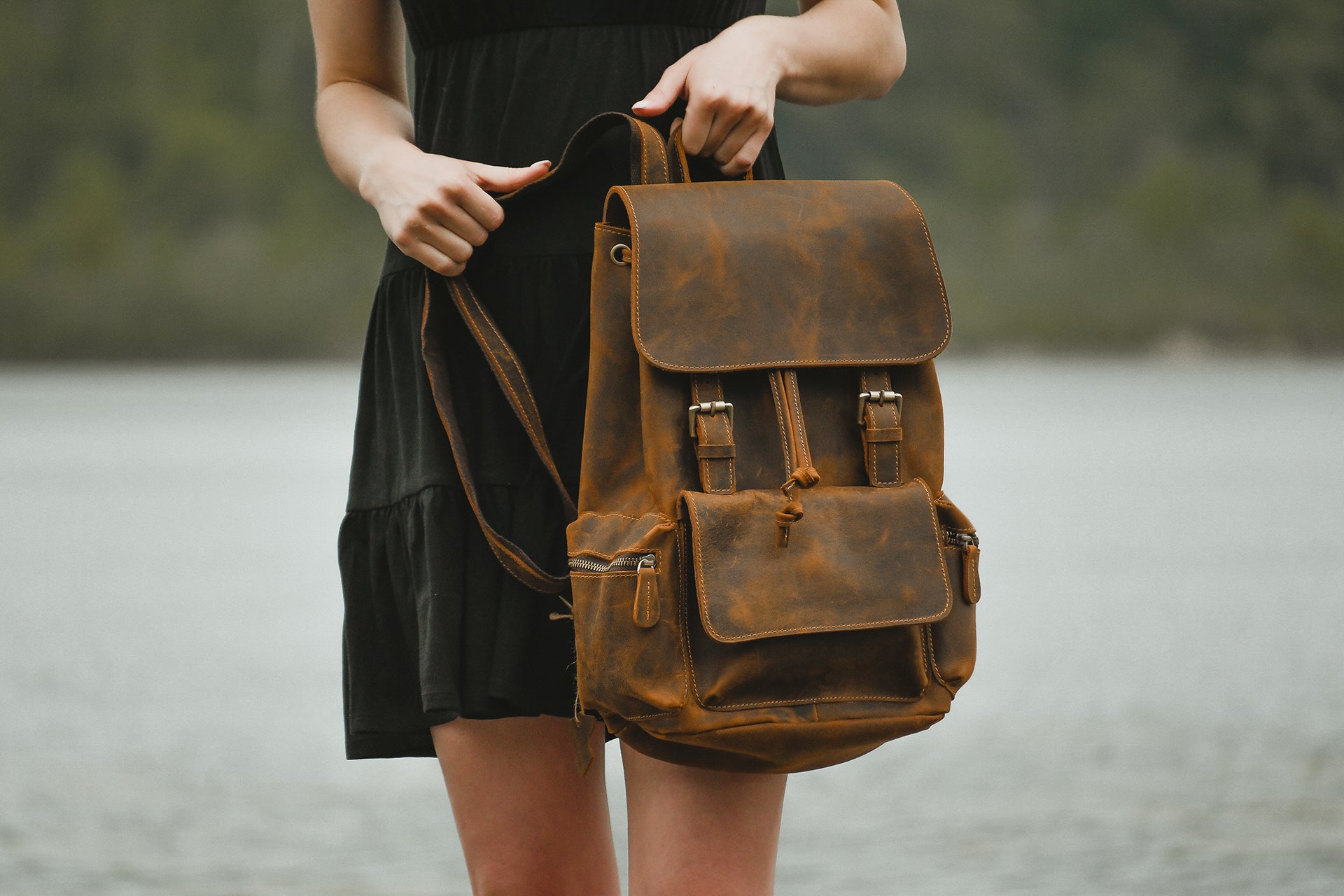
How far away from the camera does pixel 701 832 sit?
4.24ft

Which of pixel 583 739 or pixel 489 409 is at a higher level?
pixel 489 409

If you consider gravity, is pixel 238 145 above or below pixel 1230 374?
above

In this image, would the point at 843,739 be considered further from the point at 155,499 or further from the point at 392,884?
the point at 155,499

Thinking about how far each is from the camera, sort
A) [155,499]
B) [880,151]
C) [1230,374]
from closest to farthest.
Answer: [155,499] → [1230,374] → [880,151]

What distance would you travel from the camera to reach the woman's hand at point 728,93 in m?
1.27

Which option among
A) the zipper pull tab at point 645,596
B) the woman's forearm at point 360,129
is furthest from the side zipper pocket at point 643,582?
the woman's forearm at point 360,129

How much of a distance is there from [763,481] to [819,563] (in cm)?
8

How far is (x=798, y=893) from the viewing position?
293 centimetres

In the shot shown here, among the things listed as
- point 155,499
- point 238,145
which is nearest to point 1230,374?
point 155,499

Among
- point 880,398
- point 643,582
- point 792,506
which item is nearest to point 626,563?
point 643,582

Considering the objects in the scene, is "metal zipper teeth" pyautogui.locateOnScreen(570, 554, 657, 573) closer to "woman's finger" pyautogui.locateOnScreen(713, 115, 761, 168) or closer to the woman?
the woman

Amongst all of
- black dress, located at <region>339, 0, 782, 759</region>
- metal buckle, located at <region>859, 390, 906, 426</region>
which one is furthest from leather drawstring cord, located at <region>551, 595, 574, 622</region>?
metal buckle, located at <region>859, 390, 906, 426</region>

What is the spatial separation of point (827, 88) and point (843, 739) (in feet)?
1.97

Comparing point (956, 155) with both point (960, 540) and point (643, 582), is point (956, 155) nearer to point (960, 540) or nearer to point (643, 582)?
point (960, 540)
